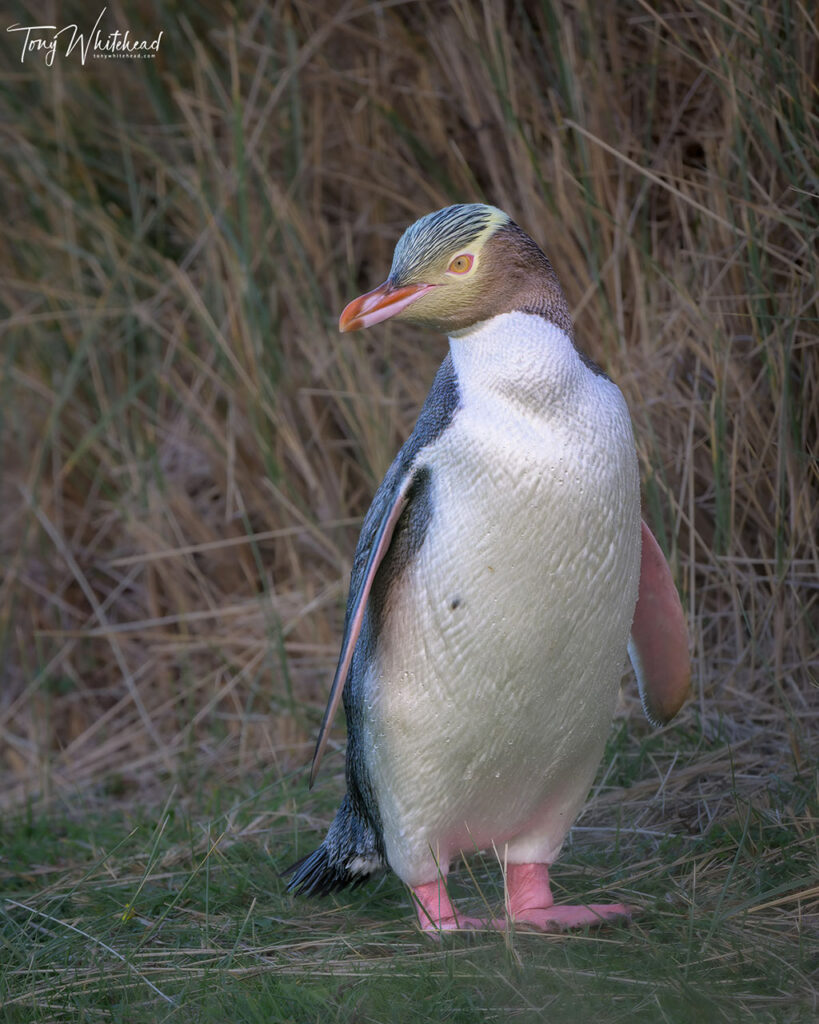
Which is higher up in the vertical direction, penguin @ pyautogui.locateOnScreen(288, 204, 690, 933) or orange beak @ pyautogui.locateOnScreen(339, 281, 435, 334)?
orange beak @ pyautogui.locateOnScreen(339, 281, 435, 334)

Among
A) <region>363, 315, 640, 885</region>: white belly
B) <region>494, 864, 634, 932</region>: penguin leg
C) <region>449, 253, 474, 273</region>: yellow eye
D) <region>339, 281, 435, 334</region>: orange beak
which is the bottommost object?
<region>494, 864, 634, 932</region>: penguin leg

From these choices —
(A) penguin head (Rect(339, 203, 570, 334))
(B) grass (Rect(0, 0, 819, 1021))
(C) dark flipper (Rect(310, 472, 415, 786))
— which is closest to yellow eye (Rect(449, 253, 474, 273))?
(A) penguin head (Rect(339, 203, 570, 334))

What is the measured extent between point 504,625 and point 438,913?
57 cm

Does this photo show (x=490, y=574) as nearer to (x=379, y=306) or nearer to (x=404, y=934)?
(x=379, y=306)

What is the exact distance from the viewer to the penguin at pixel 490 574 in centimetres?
203

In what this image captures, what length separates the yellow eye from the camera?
2082 millimetres

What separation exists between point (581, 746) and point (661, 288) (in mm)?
1758

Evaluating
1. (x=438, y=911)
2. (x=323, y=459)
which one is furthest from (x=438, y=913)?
(x=323, y=459)

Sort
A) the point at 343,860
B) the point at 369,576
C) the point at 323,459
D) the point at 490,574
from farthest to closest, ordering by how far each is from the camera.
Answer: the point at 323,459 < the point at 343,860 < the point at 369,576 < the point at 490,574

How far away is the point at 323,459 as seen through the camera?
4242 millimetres

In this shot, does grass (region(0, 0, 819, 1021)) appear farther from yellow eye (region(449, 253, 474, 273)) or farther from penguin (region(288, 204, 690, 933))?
yellow eye (region(449, 253, 474, 273))

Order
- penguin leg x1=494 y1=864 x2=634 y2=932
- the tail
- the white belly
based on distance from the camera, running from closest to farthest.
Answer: the white belly, penguin leg x1=494 y1=864 x2=634 y2=932, the tail

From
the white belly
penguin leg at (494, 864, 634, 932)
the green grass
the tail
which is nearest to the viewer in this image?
the green grass

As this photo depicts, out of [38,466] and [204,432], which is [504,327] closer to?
[204,432]
